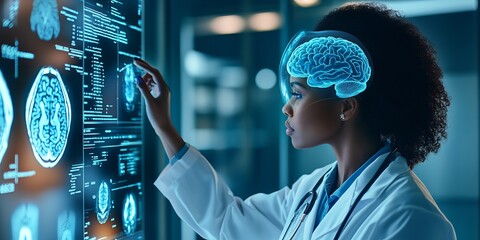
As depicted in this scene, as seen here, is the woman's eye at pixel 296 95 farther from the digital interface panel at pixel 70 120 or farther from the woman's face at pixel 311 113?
the digital interface panel at pixel 70 120

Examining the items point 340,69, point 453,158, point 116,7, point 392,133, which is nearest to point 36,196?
point 116,7

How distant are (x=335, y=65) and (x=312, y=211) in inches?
15.4

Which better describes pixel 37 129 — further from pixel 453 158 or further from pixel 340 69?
pixel 453 158

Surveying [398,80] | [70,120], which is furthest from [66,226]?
[398,80]

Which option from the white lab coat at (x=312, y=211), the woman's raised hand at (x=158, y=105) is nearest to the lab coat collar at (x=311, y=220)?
the white lab coat at (x=312, y=211)

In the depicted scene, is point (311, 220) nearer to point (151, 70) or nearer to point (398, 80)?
point (398, 80)

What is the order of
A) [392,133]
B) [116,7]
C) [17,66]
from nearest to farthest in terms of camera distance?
[17,66], [392,133], [116,7]

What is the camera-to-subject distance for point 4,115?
3.11 feet

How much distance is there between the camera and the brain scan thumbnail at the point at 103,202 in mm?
1276

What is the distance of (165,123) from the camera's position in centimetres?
142

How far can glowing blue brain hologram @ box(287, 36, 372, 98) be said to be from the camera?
1.10 metres

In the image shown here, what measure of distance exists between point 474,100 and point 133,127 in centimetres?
135

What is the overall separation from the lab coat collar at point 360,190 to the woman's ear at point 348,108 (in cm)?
13

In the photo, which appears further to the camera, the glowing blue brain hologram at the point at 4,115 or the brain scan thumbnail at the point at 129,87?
the brain scan thumbnail at the point at 129,87
